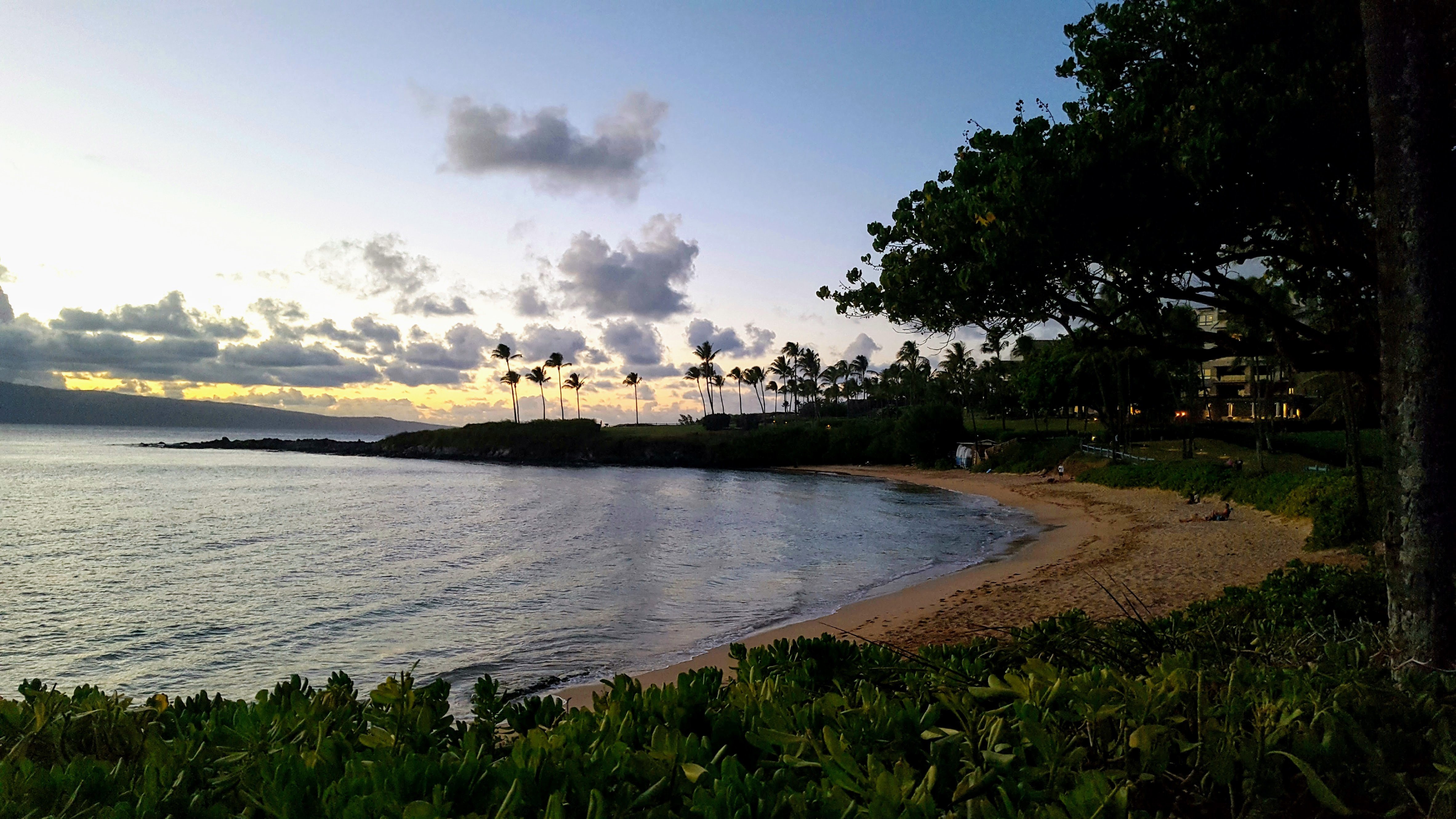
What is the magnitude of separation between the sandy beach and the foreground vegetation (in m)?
3.85

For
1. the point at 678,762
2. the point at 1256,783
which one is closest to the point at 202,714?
the point at 678,762

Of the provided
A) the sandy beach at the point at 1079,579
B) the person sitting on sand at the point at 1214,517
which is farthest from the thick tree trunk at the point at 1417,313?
the person sitting on sand at the point at 1214,517

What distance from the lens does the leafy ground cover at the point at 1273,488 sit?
1436 centimetres

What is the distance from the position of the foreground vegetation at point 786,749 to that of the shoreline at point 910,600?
545mm

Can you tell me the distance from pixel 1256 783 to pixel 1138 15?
770 centimetres

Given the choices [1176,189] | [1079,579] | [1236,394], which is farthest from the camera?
[1236,394]

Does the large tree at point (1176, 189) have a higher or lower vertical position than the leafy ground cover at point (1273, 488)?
higher

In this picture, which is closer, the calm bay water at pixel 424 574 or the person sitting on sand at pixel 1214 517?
the calm bay water at pixel 424 574

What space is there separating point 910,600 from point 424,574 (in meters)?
12.8

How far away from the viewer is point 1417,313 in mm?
3447

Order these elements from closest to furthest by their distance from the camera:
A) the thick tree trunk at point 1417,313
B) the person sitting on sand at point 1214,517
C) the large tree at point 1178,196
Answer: the thick tree trunk at point 1417,313
the large tree at point 1178,196
the person sitting on sand at point 1214,517

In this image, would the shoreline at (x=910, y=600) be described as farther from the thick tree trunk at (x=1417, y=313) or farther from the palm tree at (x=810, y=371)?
the palm tree at (x=810, y=371)

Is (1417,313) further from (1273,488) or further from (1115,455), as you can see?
(1115,455)

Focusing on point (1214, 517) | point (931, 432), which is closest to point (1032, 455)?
point (931, 432)
